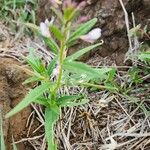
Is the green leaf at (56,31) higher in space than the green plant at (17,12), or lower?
lower

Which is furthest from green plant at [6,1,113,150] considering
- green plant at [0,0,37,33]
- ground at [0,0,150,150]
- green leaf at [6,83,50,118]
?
green plant at [0,0,37,33]

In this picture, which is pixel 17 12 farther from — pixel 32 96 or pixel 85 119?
pixel 32 96

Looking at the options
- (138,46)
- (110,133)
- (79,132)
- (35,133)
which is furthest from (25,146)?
(138,46)

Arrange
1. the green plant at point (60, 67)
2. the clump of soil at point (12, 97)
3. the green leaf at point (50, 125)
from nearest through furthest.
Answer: the green plant at point (60, 67) < the green leaf at point (50, 125) < the clump of soil at point (12, 97)

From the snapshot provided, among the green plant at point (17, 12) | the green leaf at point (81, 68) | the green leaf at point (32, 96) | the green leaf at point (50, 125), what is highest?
the green plant at point (17, 12)

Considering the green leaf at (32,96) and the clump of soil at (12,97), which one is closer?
the green leaf at (32,96)

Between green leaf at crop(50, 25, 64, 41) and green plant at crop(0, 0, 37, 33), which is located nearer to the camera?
green leaf at crop(50, 25, 64, 41)

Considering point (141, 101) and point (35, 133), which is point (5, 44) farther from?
point (141, 101)

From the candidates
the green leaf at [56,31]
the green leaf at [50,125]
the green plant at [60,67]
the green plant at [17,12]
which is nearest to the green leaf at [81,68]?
the green plant at [60,67]

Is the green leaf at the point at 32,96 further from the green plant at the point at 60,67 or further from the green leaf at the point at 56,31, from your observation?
the green leaf at the point at 56,31

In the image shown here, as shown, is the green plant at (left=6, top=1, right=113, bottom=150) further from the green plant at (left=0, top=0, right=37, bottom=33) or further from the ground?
the green plant at (left=0, top=0, right=37, bottom=33)
